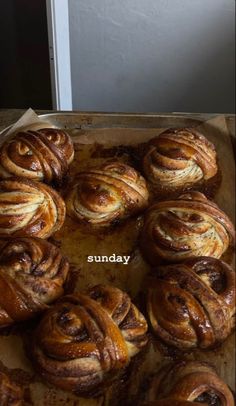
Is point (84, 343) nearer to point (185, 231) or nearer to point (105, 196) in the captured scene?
point (185, 231)

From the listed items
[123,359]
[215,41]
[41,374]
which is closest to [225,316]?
[123,359]

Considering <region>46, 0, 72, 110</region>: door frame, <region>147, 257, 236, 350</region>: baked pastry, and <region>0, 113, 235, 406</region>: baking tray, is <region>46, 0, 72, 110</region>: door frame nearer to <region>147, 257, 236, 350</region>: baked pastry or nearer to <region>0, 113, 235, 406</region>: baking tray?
<region>0, 113, 235, 406</region>: baking tray

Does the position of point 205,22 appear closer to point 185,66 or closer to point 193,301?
point 185,66

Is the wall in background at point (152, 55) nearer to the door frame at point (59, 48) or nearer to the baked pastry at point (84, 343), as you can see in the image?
the door frame at point (59, 48)

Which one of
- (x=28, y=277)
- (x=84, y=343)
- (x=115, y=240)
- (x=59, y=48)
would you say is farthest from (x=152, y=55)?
(x=84, y=343)

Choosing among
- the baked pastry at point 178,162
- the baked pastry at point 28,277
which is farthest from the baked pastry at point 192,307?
the baked pastry at point 178,162
